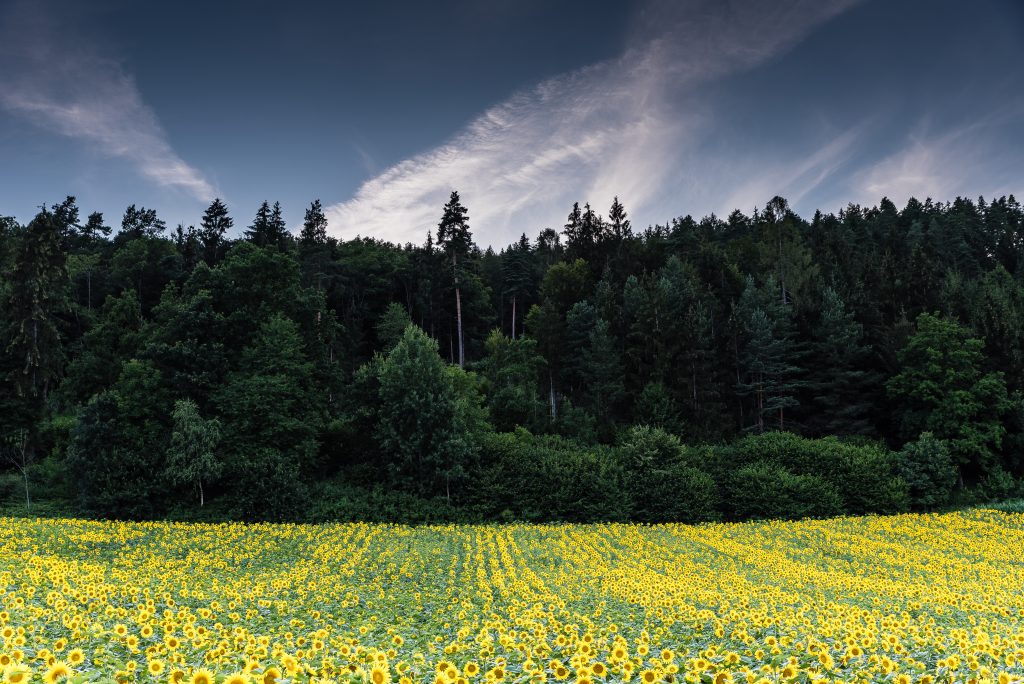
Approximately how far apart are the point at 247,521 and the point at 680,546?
2011cm

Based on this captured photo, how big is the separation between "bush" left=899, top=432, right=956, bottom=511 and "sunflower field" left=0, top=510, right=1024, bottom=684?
20.1 feet

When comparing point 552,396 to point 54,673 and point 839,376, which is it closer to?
point 839,376

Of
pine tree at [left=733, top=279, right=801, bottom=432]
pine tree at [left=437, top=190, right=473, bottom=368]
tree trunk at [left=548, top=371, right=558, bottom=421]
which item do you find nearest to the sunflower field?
pine tree at [left=733, top=279, right=801, bottom=432]

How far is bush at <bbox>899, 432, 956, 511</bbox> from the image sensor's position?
106 ft

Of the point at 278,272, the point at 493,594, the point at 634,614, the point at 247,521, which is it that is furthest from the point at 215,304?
the point at 634,614

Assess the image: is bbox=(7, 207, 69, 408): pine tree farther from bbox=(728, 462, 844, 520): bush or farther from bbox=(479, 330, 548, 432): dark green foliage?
bbox=(728, 462, 844, 520): bush

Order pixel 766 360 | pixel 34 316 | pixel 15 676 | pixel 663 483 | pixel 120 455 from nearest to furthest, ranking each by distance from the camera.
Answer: pixel 15 676, pixel 120 455, pixel 663 483, pixel 34 316, pixel 766 360

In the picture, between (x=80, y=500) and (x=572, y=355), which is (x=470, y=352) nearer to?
(x=572, y=355)

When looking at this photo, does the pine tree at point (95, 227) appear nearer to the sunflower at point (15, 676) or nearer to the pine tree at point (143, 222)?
the pine tree at point (143, 222)

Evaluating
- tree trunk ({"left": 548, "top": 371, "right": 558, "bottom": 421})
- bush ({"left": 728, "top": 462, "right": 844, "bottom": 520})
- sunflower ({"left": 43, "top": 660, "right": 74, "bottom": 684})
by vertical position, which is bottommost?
bush ({"left": 728, "top": 462, "right": 844, "bottom": 520})

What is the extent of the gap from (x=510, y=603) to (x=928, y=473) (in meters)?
33.0

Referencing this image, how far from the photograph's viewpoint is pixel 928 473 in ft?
108

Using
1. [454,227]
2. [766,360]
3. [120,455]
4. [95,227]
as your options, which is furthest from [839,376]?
[95,227]

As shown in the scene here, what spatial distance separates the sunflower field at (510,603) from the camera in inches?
190
